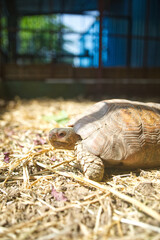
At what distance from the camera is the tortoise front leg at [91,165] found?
5.58 feet

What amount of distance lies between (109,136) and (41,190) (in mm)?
697

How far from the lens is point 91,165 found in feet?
5.62

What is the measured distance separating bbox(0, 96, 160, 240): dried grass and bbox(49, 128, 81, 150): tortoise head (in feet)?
0.61

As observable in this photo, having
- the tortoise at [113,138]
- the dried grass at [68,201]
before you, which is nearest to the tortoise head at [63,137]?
the tortoise at [113,138]

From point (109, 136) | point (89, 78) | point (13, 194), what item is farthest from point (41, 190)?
point (89, 78)

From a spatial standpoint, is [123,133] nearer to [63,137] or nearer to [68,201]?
[63,137]

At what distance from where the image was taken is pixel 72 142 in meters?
1.96

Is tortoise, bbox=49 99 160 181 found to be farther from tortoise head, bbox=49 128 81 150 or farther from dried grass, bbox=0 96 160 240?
dried grass, bbox=0 96 160 240

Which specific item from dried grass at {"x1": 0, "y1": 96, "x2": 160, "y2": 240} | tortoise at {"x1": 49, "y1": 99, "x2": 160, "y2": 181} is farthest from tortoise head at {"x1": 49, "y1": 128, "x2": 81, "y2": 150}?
dried grass at {"x1": 0, "y1": 96, "x2": 160, "y2": 240}

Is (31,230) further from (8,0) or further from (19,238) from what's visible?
(8,0)

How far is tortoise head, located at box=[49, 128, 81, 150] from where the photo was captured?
6.24 feet

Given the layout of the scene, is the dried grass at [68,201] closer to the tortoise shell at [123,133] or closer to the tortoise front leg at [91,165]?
the tortoise front leg at [91,165]

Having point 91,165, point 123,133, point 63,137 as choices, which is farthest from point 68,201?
point 123,133

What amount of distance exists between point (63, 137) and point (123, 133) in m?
0.53
